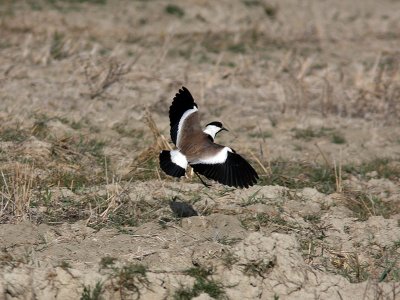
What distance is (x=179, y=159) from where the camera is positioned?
19.2 ft

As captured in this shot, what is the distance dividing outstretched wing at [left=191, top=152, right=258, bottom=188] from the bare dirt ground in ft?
1.17

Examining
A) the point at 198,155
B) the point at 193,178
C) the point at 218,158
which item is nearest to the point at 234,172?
the point at 218,158

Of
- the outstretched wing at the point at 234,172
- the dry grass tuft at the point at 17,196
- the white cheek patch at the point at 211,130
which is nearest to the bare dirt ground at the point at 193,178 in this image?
the dry grass tuft at the point at 17,196

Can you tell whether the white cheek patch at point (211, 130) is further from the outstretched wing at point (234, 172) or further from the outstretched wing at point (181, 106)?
the outstretched wing at point (234, 172)

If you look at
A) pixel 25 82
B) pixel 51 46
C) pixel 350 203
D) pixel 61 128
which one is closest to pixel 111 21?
pixel 51 46

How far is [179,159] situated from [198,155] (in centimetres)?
13

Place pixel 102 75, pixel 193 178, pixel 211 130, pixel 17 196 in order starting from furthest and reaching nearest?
pixel 102 75 < pixel 193 178 < pixel 211 130 < pixel 17 196

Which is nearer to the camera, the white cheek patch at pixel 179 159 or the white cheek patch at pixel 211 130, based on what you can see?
the white cheek patch at pixel 179 159

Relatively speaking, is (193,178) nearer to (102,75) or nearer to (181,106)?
(181,106)

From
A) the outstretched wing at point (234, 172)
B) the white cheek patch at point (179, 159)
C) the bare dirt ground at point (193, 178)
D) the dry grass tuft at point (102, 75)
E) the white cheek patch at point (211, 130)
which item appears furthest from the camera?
the dry grass tuft at point (102, 75)

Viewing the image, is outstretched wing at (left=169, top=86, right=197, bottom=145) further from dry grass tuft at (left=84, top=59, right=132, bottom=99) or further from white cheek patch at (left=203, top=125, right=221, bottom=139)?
dry grass tuft at (left=84, top=59, right=132, bottom=99)

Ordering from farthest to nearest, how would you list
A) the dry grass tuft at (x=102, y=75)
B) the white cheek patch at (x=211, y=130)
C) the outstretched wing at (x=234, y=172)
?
1. the dry grass tuft at (x=102, y=75)
2. the white cheek patch at (x=211, y=130)
3. the outstretched wing at (x=234, y=172)

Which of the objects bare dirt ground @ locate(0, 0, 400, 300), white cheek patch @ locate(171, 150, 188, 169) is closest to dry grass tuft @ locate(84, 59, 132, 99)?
bare dirt ground @ locate(0, 0, 400, 300)

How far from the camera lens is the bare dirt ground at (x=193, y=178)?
17.1 feet
